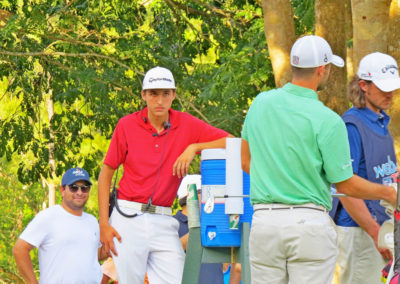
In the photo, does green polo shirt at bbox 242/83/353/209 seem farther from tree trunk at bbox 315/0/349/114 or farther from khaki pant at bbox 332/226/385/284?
tree trunk at bbox 315/0/349/114

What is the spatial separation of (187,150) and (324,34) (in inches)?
148

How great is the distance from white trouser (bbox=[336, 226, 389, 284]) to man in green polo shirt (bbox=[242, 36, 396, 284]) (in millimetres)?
974

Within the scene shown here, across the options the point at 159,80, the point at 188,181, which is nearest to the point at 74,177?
the point at 188,181

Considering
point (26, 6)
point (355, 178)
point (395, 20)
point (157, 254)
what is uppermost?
point (26, 6)

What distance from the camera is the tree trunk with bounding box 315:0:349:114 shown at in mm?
9641

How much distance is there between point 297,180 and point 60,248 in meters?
3.68

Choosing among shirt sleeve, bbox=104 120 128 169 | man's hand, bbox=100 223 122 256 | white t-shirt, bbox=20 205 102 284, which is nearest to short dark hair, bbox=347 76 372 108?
shirt sleeve, bbox=104 120 128 169

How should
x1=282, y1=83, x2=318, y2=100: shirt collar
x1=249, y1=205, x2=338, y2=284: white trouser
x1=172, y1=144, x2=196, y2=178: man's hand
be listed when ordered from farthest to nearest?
x1=172, y1=144, x2=196, y2=178: man's hand, x1=282, y1=83, x2=318, y2=100: shirt collar, x1=249, y1=205, x2=338, y2=284: white trouser

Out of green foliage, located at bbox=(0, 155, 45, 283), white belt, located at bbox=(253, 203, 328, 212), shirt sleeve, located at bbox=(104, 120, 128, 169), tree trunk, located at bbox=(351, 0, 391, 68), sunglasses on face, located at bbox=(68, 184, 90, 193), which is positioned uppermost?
tree trunk, located at bbox=(351, 0, 391, 68)

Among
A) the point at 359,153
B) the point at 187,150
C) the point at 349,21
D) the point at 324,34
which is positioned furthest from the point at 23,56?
the point at 359,153

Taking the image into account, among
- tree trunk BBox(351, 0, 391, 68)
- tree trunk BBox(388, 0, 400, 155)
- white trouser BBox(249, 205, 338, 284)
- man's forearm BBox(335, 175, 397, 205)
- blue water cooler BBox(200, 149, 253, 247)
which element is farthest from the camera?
tree trunk BBox(388, 0, 400, 155)

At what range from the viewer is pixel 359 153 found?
5.64 metres

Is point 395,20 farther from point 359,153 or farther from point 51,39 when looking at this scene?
point 51,39

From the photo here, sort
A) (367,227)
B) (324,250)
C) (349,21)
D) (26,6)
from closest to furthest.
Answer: (324,250) → (367,227) → (349,21) → (26,6)
